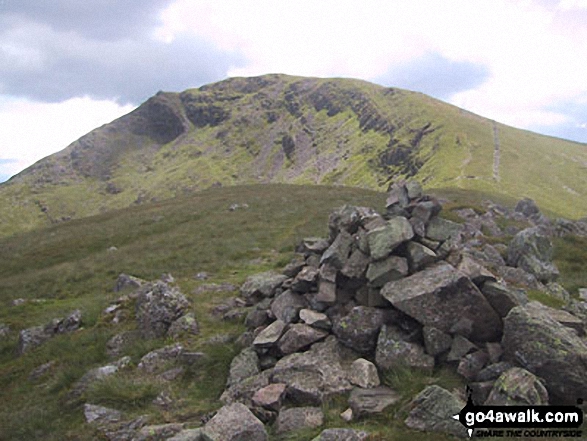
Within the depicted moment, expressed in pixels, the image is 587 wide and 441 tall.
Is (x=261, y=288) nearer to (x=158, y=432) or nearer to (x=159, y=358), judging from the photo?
(x=159, y=358)

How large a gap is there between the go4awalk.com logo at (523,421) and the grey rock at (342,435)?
84.4 inches

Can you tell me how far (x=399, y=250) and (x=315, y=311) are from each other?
12.1 feet

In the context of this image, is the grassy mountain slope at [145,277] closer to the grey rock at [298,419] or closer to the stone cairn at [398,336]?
the grey rock at [298,419]

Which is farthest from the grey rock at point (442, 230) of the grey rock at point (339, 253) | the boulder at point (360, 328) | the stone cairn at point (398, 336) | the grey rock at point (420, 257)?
the boulder at point (360, 328)

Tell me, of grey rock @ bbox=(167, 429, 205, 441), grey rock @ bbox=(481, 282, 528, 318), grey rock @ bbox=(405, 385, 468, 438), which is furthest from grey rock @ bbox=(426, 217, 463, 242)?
grey rock @ bbox=(167, 429, 205, 441)

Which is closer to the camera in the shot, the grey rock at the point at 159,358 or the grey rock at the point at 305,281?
the grey rock at the point at 159,358

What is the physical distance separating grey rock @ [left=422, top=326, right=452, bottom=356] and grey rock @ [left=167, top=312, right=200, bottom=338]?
9.23 m

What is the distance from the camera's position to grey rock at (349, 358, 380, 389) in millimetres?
10828

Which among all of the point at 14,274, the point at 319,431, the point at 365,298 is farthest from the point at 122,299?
the point at 14,274

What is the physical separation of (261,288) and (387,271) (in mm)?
7154

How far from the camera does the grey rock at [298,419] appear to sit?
31.3 ft

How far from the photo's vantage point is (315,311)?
14.0 meters

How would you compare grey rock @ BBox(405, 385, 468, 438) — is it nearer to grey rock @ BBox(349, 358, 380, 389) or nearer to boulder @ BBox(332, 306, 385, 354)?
grey rock @ BBox(349, 358, 380, 389)

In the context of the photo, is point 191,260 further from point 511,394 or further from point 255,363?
point 511,394
